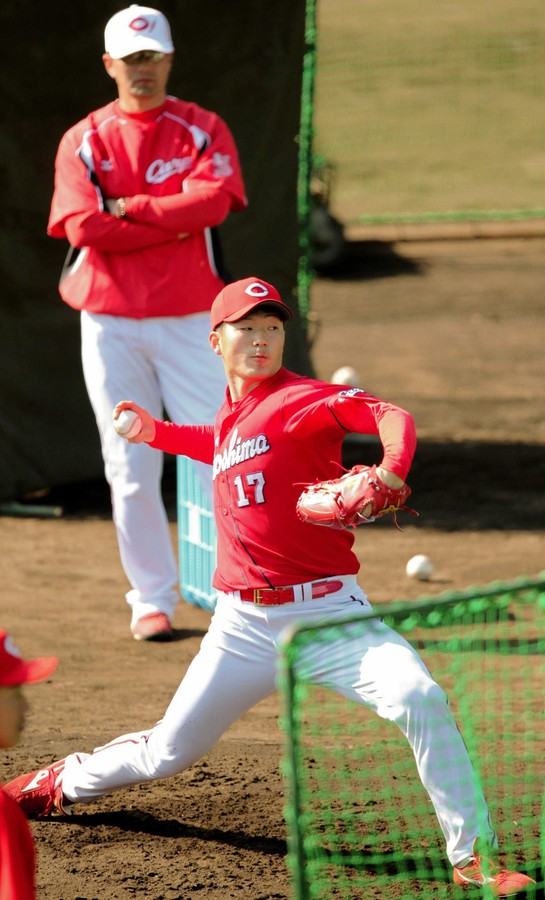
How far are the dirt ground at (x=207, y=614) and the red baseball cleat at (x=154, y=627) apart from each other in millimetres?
78

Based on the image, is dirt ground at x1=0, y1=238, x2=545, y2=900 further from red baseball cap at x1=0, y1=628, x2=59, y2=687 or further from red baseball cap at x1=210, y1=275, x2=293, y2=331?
red baseball cap at x1=210, y1=275, x2=293, y2=331

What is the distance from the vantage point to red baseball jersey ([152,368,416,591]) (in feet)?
13.2

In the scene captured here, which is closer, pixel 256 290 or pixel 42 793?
pixel 256 290

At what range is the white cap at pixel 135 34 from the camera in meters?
5.96

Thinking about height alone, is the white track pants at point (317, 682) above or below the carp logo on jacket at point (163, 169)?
below

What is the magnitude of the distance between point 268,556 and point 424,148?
1855cm

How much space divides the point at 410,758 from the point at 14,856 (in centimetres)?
268

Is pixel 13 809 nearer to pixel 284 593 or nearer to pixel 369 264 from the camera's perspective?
pixel 284 593

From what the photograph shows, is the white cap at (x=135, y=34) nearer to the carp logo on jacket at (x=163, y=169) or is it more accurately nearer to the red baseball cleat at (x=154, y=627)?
the carp logo on jacket at (x=163, y=169)

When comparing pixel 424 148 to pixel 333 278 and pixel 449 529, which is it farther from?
pixel 449 529

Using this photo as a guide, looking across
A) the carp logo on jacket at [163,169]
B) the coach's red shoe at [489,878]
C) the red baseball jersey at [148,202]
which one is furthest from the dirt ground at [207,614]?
the carp logo on jacket at [163,169]

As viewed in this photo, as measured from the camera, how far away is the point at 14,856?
2930 millimetres

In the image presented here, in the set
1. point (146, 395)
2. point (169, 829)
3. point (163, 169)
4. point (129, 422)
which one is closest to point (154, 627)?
point (146, 395)

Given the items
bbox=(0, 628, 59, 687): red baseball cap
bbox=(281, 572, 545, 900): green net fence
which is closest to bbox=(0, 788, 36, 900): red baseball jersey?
bbox=(0, 628, 59, 687): red baseball cap
